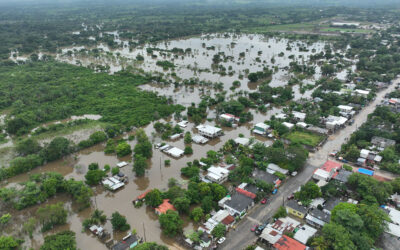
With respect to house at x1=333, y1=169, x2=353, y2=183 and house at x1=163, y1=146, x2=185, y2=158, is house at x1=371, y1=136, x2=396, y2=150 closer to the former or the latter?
house at x1=333, y1=169, x2=353, y2=183

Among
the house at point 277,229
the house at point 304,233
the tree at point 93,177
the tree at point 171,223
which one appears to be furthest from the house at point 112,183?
the house at point 304,233

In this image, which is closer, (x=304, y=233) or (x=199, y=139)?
(x=304, y=233)

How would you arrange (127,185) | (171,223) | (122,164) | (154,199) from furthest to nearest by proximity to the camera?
(122,164)
(127,185)
(154,199)
(171,223)

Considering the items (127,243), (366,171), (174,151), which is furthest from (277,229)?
(174,151)

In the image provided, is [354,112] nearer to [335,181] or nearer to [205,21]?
[335,181]

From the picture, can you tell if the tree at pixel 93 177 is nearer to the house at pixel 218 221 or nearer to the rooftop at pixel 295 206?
the house at pixel 218 221

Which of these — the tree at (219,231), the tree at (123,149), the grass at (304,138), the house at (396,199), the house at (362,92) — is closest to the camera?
the tree at (219,231)

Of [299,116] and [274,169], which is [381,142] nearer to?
[299,116]
